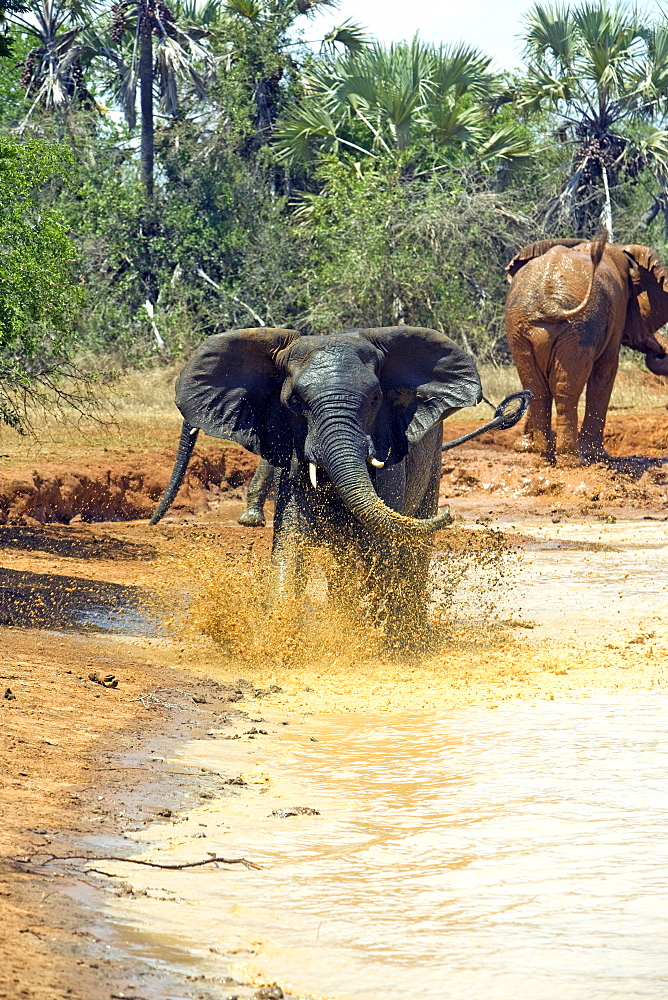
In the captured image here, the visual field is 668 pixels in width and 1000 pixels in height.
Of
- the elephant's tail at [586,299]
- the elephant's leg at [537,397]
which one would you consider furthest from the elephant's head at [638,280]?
the elephant's leg at [537,397]

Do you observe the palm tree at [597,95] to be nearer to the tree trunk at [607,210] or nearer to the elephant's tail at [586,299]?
the tree trunk at [607,210]

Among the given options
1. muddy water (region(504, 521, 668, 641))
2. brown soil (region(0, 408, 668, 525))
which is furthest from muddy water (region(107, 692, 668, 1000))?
brown soil (region(0, 408, 668, 525))

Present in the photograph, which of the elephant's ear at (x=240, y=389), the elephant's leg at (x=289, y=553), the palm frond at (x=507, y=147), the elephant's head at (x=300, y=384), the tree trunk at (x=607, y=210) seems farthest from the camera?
the palm frond at (x=507, y=147)

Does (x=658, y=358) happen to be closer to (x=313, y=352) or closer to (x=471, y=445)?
(x=471, y=445)

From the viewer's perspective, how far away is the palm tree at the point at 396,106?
25.9 meters

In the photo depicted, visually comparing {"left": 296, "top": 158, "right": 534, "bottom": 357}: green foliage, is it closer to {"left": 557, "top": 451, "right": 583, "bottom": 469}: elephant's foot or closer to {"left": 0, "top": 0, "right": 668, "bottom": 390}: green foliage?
{"left": 0, "top": 0, "right": 668, "bottom": 390}: green foliage

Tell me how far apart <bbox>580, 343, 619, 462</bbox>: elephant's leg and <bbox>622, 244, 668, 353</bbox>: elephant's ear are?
901mm

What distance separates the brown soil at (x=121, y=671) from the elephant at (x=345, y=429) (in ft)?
2.00

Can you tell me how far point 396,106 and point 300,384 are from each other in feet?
61.4

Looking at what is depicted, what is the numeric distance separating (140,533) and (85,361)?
380 inches

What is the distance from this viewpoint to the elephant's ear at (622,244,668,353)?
17609mm

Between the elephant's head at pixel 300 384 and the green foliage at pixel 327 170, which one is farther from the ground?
the green foliage at pixel 327 170

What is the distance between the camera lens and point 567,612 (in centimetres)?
1027

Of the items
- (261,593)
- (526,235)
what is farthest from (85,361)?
(261,593)
